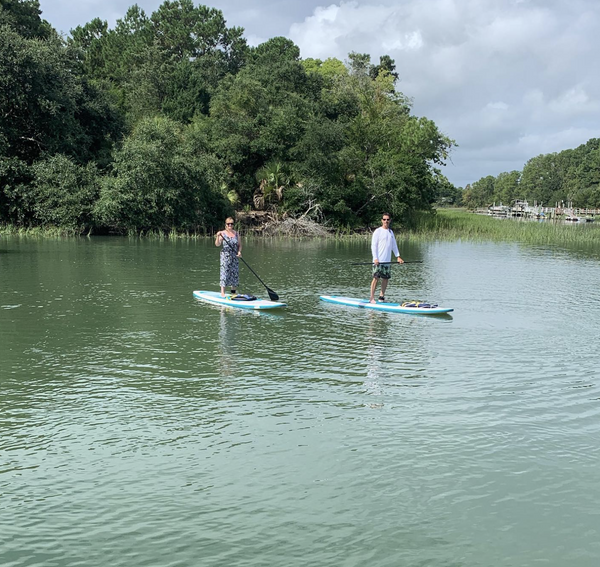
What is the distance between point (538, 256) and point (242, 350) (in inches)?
881

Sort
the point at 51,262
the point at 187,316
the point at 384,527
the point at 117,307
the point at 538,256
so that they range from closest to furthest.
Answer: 1. the point at 384,527
2. the point at 187,316
3. the point at 117,307
4. the point at 51,262
5. the point at 538,256

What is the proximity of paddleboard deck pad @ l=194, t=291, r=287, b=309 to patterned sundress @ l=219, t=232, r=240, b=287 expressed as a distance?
397 millimetres

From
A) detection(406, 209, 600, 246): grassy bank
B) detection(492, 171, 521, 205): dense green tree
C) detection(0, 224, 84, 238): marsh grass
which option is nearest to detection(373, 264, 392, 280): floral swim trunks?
detection(0, 224, 84, 238): marsh grass

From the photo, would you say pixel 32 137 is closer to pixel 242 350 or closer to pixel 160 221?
pixel 160 221

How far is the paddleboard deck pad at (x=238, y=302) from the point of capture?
44.9ft

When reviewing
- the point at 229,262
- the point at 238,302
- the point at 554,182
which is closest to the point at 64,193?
the point at 229,262

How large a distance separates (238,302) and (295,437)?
782 cm

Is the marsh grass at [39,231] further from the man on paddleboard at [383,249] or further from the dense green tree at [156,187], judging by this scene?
the man on paddleboard at [383,249]

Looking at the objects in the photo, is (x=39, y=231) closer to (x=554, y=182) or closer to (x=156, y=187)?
(x=156, y=187)

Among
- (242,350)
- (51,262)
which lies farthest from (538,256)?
(242,350)

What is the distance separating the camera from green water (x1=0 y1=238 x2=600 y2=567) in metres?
4.54

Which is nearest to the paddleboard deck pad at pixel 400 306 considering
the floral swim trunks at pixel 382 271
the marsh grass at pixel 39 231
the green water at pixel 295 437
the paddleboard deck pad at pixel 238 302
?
the green water at pixel 295 437

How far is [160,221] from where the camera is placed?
37.6 meters

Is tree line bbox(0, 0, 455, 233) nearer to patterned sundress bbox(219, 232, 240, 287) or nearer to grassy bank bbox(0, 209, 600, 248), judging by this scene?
grassy bank bbox(0, 209, 600, 248)
